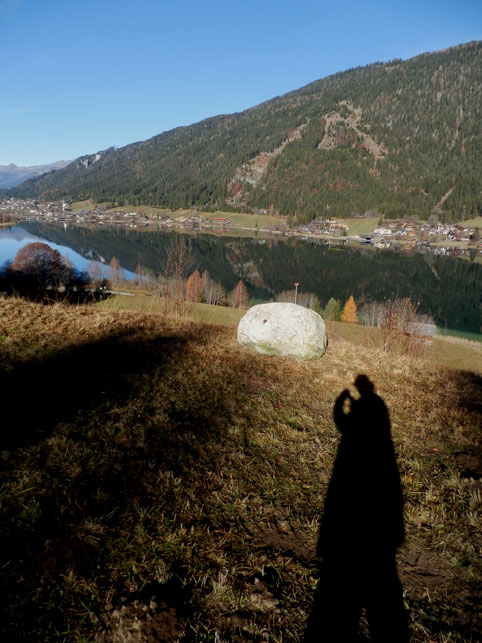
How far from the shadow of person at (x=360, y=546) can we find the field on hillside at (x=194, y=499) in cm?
7

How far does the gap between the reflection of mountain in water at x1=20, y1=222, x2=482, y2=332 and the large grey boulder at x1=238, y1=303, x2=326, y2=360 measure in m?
74.6

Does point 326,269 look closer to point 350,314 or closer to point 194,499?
point 350,314

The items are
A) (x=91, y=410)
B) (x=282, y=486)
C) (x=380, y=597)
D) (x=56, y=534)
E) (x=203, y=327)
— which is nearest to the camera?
(x=380, y=597)

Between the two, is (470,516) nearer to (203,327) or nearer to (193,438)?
(193,438)

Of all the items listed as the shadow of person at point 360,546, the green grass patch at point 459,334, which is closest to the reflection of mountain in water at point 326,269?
the green grass patch at point 459,334

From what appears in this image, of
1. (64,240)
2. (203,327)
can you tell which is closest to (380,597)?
(203,327)

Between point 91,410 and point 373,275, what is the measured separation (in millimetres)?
136037

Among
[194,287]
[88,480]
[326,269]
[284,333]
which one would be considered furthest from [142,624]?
[326,269]

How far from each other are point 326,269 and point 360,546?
460 feet

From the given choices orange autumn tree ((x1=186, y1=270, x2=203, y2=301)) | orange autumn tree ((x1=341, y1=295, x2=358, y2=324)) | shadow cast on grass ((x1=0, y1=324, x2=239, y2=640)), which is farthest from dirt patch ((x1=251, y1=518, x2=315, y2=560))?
orange autumn tree ((x1=341, y1=295, x2=358, y2=324))

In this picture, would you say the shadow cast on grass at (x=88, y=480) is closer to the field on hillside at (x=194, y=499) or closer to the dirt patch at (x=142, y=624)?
Answer: the field on hillside at (x=194, y=499)

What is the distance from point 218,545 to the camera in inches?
141

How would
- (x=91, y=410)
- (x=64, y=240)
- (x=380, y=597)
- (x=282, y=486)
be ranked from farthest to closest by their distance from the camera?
(x=64, y=240) < (x=91, y=410) < (x=282, y=486) < (x=380, y=597)

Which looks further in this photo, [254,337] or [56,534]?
[254,337]
